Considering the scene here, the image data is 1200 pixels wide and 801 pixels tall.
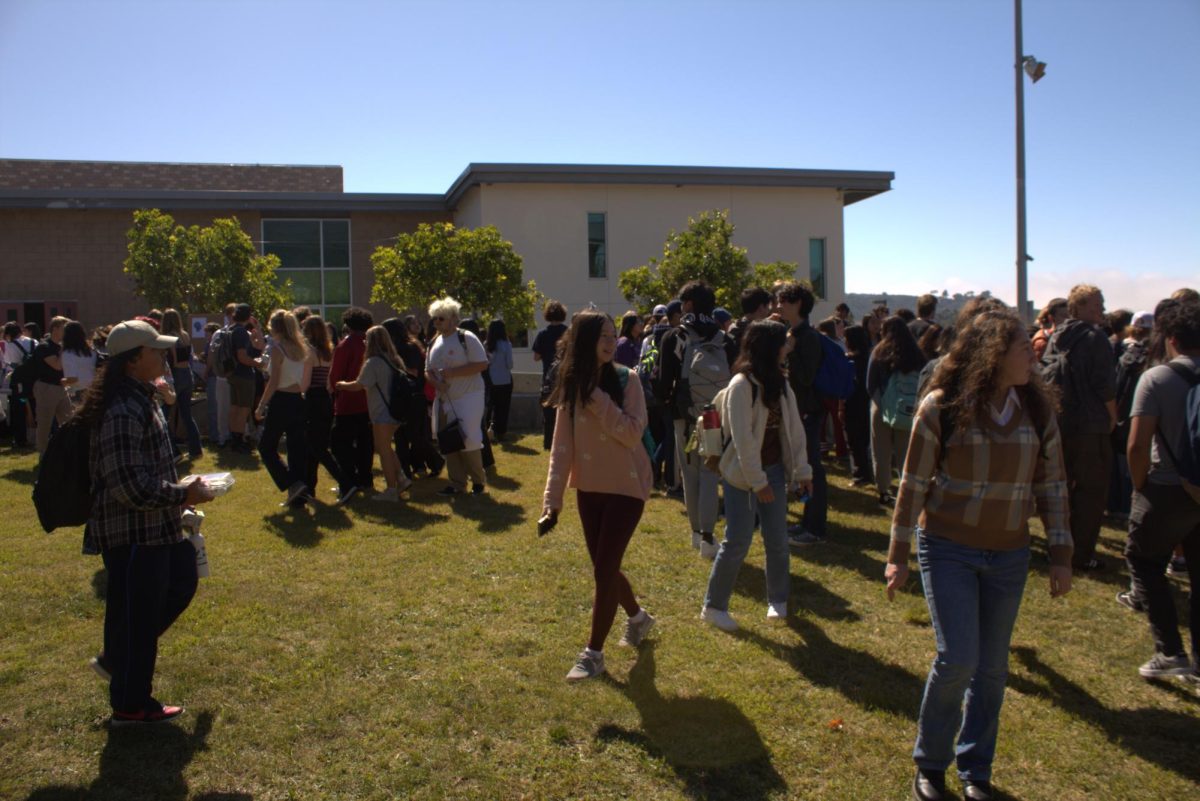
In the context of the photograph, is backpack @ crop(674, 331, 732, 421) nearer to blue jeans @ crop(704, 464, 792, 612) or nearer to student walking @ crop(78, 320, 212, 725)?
blue jeans @ crop(704, 464, 792, 612)

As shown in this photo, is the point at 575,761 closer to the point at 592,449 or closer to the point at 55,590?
the point at 592,449

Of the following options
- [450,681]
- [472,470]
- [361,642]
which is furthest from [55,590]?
[472,470]

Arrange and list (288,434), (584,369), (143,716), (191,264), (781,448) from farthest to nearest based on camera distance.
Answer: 1. (191,264)
2. (288,434)
3. (781,448)
4. (584,369)
5. (143,716)

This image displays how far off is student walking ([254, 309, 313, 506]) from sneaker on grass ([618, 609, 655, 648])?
4.82m

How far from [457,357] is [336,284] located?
2165cm

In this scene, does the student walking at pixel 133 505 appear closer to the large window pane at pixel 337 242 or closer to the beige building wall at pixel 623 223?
the beige building wall at pixel 623 223

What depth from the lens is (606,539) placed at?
456 cm

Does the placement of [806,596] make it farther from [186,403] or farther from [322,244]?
[322,244]

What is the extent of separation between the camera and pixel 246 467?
11211mm

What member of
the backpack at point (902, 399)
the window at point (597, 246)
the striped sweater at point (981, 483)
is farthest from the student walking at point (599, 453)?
the window at point (597, 246)

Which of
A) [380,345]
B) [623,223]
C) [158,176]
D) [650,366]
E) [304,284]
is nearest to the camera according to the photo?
[650,366]

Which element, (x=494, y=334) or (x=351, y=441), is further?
(x=494, y=334)

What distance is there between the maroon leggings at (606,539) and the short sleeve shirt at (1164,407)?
106 inches

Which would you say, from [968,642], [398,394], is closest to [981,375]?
[968,642]
